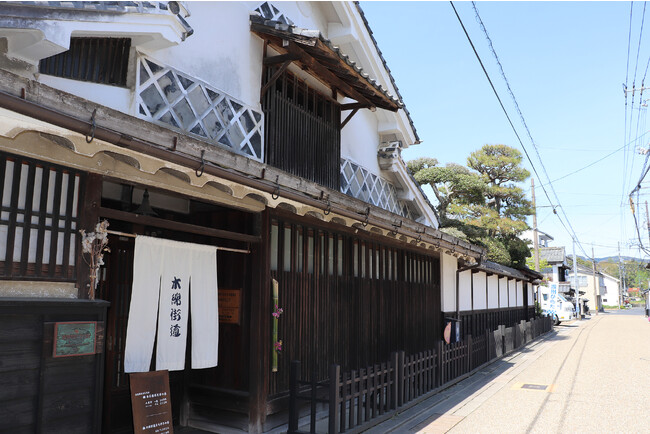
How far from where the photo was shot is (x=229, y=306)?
8.12 meters

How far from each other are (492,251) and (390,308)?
64.1 ft

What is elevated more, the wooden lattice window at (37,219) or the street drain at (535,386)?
the wooden lattice window at (37,219)

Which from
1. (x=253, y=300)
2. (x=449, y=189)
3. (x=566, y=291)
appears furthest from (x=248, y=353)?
(x=566, y=291)

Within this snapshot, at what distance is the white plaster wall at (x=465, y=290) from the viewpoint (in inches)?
696

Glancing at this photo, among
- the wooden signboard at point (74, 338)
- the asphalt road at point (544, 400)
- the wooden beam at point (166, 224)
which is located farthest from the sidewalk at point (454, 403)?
the wooden signboard at point (74, 338)

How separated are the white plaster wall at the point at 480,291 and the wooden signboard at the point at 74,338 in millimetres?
16701

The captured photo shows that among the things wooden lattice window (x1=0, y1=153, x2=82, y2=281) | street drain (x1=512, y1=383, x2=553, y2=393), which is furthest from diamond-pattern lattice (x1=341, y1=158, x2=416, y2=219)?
wooden lattice window (x1=0, y1=153, x2=82, y2=281)

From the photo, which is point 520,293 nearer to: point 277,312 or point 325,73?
point 325,73

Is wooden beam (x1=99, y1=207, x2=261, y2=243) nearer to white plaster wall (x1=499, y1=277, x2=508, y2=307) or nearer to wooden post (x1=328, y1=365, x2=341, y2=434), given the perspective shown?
wooden post (x1=328, y1=365, x2=341, y2=434)

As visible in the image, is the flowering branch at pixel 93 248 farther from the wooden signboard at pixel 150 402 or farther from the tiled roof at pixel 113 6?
the tiled roof at pixel 113 6

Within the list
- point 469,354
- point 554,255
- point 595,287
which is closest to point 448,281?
point 469,354

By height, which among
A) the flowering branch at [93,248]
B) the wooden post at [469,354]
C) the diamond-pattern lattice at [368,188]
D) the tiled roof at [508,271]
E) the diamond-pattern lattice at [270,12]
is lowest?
the wooden post at [469,354]

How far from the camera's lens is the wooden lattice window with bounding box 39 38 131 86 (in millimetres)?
5445

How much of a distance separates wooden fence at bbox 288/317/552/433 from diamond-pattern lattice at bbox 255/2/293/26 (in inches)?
256
